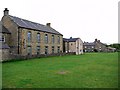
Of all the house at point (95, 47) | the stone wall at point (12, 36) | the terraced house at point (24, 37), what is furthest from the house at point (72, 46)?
the house at point (95, 47)

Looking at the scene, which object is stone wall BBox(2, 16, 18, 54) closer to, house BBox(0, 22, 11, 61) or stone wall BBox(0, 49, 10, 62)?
house BBox(0, 22, 11, 61)

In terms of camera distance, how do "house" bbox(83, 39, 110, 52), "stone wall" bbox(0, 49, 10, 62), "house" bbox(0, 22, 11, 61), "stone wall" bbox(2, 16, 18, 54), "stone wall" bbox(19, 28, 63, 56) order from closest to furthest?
"stone wall" bbox(0, 49, 10, 62) → "house" bbox(0, 22, 11, 61) → "stone wall" bbox(2, 16, 18, 54) → "stone wall" bbox(19, 28, 63, 56) → "house" bbox(83, 39, 110, 52)

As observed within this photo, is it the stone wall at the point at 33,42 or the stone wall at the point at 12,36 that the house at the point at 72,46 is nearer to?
the stone wall at the point at 33,42

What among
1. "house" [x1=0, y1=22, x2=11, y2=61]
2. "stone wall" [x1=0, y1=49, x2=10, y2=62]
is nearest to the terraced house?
"house" [x1=0, y1=22, x2=11, y2=61]

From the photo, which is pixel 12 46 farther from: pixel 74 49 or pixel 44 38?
pixel 74 49

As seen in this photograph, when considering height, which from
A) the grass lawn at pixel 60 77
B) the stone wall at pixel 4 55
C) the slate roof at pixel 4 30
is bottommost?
the grass lawn at pixel 60 77

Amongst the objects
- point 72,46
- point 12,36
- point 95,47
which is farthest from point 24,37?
point 95,47

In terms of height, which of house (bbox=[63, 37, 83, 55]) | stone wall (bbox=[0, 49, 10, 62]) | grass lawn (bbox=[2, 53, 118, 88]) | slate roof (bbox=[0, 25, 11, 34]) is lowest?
grass lawn (bbox=[2, 53, 118, 88])

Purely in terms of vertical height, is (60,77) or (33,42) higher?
(33,42)

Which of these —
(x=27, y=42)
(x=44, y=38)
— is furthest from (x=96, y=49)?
(x=27, y=42)

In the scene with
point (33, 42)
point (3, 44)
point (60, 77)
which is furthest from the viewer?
point (33, 42)

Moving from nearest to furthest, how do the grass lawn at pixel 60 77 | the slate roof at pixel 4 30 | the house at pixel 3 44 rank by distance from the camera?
the grass lawn at pixel 60 77
the house at pixel 3 44
the slate roof at pixel 4 30

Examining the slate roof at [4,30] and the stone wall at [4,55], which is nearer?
the stone wall at [4,55]

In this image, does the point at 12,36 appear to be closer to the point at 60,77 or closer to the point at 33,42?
the point at 33,42
